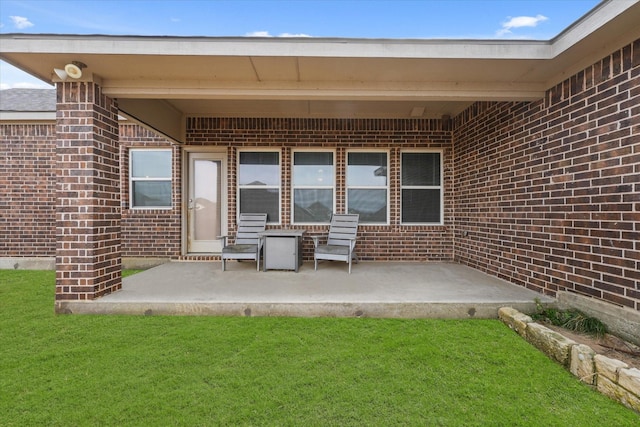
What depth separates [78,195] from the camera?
3.29 meters

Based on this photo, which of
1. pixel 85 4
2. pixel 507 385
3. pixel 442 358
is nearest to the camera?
pixel 507 385

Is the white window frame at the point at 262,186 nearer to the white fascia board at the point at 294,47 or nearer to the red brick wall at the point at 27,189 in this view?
the white fascia board at the point at 294,47

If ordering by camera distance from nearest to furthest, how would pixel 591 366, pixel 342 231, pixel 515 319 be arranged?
pixel 591 366 → pixel 515 319 → pixel 342 231

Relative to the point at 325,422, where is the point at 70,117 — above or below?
above

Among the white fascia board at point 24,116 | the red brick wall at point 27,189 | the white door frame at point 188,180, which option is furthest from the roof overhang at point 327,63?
the red brick wall at point 27,189

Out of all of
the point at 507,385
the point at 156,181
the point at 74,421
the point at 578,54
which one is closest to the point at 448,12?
the point at 578,54

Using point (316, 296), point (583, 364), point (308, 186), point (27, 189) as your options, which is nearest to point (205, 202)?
point (308, 186)

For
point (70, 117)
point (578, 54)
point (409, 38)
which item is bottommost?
point (70, 117)

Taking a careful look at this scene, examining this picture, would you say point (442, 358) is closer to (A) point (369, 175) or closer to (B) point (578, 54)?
(B) point (578, 54)

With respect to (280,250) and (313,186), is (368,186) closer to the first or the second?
(313,186)

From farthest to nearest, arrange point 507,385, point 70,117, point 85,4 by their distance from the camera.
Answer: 1. point 85,4
2. point 70,117
3. point 507,385

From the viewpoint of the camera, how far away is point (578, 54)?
114 inches

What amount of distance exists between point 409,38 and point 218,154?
14.6 feet

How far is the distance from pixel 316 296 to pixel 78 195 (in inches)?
116
